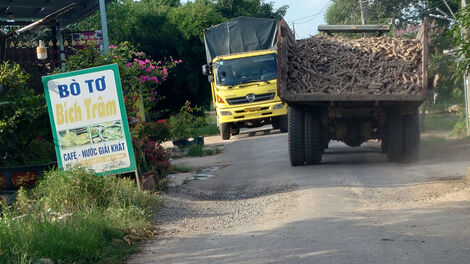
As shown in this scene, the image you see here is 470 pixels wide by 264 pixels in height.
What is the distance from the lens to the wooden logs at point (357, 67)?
12.1 m

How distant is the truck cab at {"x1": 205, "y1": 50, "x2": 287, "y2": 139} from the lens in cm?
Answer: 2227

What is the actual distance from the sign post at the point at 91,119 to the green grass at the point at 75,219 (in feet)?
1.39

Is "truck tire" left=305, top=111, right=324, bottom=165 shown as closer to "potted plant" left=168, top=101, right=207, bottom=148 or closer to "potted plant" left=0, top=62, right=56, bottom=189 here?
"potted plant" left=0, top=62, right=56, bottom=189

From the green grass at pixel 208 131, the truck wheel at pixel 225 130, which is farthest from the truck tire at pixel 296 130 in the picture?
the green grass at pixel 208 131

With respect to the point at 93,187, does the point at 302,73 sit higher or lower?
higher

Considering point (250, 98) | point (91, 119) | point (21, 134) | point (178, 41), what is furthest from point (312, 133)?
point (178, 41)

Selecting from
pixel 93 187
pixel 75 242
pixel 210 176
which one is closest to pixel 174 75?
pixel 210 176

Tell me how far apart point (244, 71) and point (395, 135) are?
10.1 metres

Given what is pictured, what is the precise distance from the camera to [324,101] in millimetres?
12031

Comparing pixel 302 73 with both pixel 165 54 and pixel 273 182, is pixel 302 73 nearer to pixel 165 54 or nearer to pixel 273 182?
pixel 273 182

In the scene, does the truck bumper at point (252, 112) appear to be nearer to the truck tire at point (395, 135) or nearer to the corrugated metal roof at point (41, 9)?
the corrugated metal roof at point (41, 9)

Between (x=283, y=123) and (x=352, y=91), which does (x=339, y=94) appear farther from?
(x=283, y=123)

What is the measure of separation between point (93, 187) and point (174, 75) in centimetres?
2430

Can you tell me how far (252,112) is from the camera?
22797 millimetres
